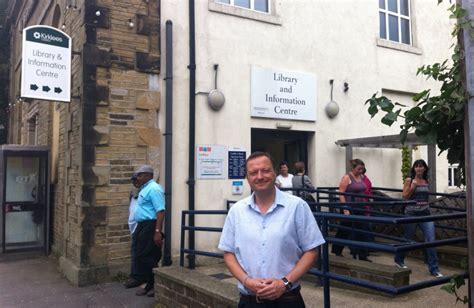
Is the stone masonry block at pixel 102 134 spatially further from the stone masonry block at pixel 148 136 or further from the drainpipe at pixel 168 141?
the drainpipe at pixel 168 141

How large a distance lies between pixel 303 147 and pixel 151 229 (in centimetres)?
405

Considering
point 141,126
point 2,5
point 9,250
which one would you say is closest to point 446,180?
point 141,126

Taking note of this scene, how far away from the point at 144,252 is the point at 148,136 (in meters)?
1.86

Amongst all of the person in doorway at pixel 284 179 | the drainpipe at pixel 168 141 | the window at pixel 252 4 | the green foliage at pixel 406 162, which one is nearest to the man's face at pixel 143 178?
the drainpipe at pixel 168 141

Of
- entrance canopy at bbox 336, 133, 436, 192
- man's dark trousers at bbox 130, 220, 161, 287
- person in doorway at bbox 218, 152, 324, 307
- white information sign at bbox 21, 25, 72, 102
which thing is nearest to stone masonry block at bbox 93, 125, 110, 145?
white information sign at bbox 21, 25, 72, 102

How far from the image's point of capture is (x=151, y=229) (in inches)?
226

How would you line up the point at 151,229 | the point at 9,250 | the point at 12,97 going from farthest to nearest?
the point at 12,97, the point at 9,250, the point at 151,229

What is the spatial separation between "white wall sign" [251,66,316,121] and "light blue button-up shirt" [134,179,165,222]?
274cm

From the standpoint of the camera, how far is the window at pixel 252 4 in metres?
7.99

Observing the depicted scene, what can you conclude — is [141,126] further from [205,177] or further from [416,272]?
[416,272]

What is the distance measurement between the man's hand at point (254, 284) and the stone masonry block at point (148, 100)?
473cm

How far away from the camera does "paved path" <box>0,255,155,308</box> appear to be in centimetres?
548

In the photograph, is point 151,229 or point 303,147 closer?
point 151,229

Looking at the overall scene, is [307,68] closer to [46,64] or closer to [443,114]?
[46,64]
